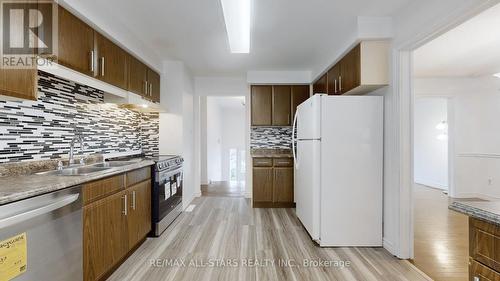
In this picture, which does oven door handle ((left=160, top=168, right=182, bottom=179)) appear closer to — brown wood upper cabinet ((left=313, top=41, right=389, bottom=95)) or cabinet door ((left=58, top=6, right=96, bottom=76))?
cabinet door ((left=58, top=6, right=96, bottom=76))

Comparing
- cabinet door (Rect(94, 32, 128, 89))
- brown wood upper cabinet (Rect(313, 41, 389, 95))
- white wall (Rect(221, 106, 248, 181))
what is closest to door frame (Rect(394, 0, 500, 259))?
brown wood upper cabinet (Rect(313, 41, 389, 95))

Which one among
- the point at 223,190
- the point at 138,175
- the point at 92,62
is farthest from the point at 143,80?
the point at 223,190

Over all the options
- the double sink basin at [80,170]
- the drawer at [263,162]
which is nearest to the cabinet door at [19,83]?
the double sink basin at [80,170]

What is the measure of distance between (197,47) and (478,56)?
430 centimetres

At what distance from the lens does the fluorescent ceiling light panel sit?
216 cm

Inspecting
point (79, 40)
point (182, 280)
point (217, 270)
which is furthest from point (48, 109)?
point (217, 270)

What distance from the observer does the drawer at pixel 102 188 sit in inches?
69.1

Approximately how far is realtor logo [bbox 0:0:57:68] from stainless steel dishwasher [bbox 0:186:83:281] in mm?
875

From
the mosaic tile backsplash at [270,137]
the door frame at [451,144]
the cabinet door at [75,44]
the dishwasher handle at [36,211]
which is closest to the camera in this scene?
the dishwasher handle at [36,211]

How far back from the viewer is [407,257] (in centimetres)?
246

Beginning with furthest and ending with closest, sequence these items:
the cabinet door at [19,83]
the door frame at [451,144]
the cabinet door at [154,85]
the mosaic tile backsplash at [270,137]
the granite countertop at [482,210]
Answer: the door frame at [451,144]
the mosaic tile backsplash at [270,137]
the cabinet door at [154,85]
the cabinet door at [19,83]
the granite countertop at [482,210]

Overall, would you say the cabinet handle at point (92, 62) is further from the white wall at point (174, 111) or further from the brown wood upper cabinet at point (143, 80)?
the white wall at point (174, 111)

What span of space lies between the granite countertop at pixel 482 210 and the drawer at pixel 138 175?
8.20ft

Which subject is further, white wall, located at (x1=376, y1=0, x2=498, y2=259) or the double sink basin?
white wall, located at (x1=376, y1=0, x2=498, y2=259)
